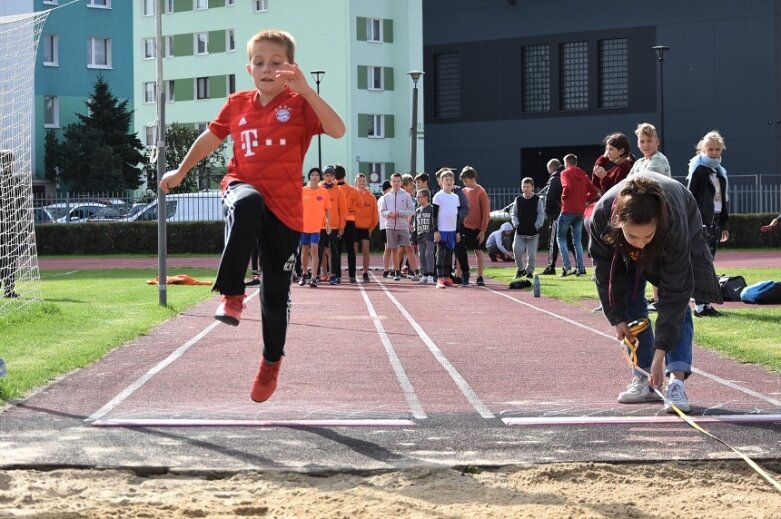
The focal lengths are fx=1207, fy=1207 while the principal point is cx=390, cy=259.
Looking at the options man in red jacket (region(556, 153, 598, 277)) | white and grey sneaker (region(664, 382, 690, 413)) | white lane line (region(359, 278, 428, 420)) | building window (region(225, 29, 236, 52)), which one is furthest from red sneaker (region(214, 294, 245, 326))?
building window (region(225, 29, 236, 52))

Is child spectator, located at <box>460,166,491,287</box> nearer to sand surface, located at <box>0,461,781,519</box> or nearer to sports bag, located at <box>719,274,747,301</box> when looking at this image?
sports bag, located at <box>719,274,747,301</box>

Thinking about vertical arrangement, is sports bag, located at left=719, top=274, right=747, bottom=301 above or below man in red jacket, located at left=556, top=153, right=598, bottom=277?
below

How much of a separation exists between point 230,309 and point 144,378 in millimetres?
2916

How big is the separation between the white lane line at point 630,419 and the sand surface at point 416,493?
3.44 feet

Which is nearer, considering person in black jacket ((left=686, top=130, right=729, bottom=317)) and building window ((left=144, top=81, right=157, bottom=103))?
person in black jacket ((left=686, top=130, right=729, bottom=317))

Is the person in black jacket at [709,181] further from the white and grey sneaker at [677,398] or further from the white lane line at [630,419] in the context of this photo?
the white lane line at [630,419]

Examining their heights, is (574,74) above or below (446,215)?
above

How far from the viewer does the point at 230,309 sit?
19.4 feet

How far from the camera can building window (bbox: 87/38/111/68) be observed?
61.7 metres

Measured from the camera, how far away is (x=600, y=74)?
173ft

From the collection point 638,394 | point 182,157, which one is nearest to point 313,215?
point 638,394

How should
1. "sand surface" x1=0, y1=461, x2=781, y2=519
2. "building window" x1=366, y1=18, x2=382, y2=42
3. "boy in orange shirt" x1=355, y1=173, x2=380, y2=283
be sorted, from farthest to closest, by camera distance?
"building window" x1=366, y1=18, x2=382, y2=42, "boy in orange shirt" x1=355, y1=173, x2=380, y2=283, "sand surface" x1=0, y1=461, x2=781, y2=519

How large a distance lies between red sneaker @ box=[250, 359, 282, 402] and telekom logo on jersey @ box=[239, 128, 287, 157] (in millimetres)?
1176

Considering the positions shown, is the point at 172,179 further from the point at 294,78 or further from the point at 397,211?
the point at 397,211
